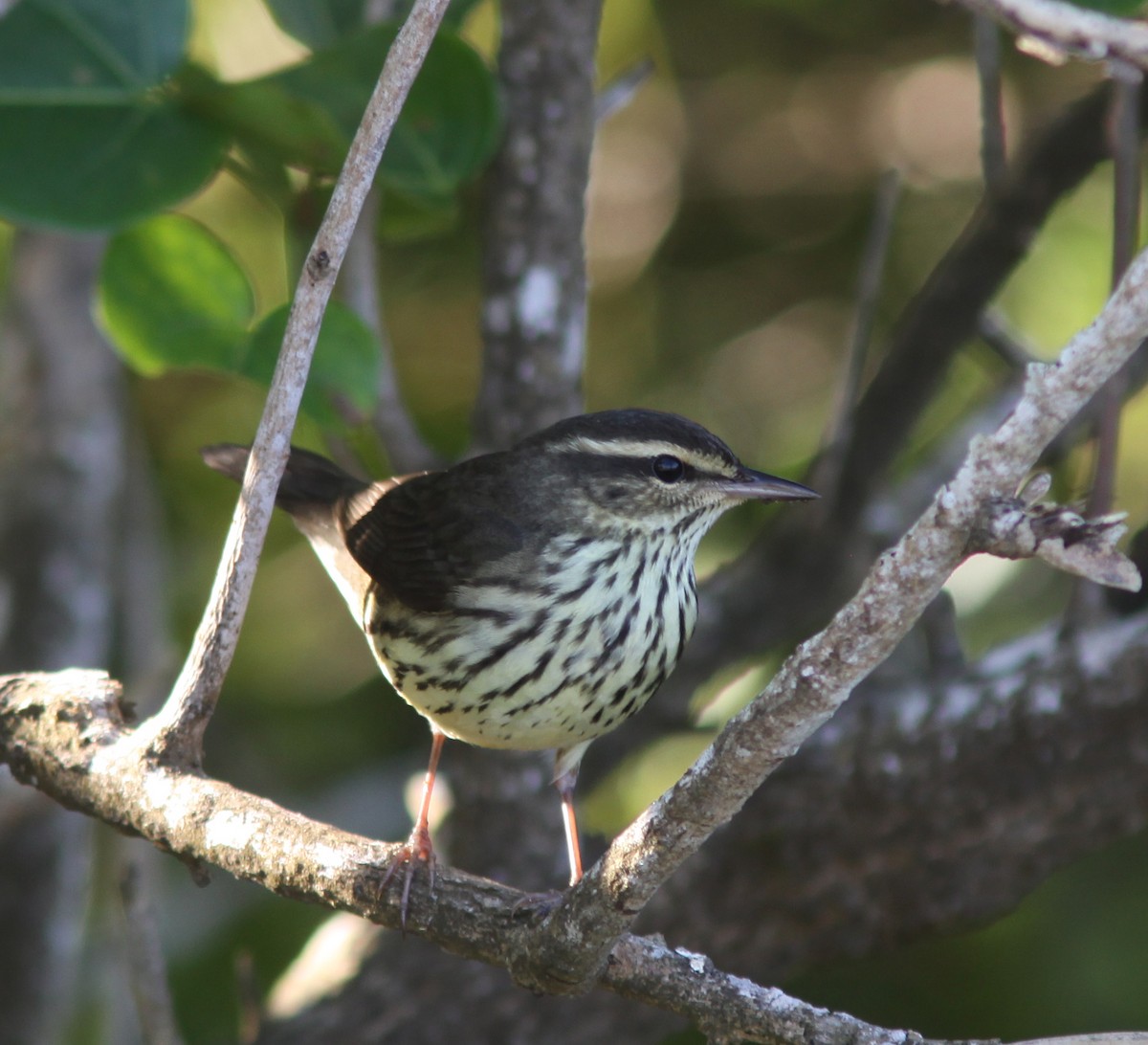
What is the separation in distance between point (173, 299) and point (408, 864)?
177cm

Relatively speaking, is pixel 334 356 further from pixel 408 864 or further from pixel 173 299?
pixel 408 864

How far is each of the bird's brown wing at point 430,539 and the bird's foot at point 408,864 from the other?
595 mm

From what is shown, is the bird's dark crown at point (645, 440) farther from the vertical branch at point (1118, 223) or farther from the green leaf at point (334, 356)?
the vertical branch at point (1118, 223)

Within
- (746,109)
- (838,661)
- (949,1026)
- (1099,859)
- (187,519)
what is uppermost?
(746,109)

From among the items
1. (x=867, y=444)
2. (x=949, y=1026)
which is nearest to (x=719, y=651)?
(x=867, y=444)

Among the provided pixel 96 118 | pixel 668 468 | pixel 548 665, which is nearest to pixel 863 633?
pixel 548 665

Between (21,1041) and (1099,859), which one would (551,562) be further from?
(1099,859)

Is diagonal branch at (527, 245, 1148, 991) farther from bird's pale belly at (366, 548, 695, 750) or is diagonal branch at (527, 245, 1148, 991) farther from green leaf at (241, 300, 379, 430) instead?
green leaf at (241, 300, 379, 430)

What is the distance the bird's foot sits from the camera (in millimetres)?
2814

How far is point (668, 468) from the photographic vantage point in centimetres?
368

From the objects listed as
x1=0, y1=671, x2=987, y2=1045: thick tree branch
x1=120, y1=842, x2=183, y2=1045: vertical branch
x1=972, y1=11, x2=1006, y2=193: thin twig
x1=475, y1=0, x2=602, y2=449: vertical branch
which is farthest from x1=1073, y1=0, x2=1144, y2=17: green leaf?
x1=120, y1=842, x2=183, y2=1045: vertical branch

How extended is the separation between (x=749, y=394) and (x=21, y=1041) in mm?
3593

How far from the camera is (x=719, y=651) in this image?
504cm

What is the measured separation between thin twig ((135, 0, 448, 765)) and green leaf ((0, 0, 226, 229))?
144 cm
